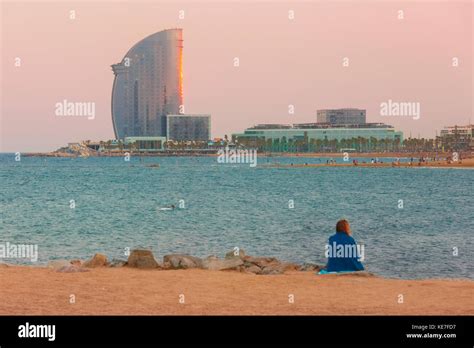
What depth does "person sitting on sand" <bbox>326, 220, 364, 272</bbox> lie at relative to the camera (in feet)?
65.4

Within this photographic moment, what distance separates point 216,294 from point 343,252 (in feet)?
15.8

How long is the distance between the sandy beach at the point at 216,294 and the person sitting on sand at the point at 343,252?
1.38 ft

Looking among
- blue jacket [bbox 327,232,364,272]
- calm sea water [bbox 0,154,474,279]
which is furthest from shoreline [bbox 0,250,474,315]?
calm sea water [bbox 0,154,474,279]

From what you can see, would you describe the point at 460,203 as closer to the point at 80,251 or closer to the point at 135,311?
the point at 80,251

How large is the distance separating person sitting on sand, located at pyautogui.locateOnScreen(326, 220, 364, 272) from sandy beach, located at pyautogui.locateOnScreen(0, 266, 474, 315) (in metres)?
0.42

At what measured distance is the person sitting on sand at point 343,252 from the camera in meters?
19.9

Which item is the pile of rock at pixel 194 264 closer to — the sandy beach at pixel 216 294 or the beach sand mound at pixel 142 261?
the beach sand mound at pixel 142 261

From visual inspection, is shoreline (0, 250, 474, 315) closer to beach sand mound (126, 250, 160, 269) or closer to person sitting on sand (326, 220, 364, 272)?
beach sand mound (126, 250, 160, 269)

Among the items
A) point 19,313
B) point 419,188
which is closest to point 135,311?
point 19,313

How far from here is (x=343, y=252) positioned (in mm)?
20453

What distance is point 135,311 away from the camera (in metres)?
14.8

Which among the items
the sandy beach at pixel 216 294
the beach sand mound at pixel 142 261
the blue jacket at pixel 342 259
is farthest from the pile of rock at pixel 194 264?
the blue jacket at pixel 342 259
